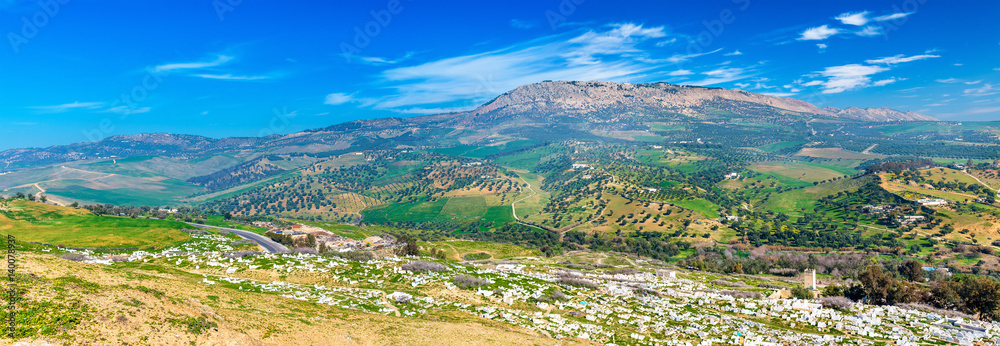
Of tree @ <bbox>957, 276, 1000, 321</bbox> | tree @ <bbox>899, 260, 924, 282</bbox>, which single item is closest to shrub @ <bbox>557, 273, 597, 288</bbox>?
tree @ <bbox>957, 276, 1000, 321</bbox>

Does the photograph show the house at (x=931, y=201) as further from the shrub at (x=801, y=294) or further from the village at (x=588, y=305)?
the village at (x=588, y=305)

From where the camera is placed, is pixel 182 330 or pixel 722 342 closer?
pixel 182 330

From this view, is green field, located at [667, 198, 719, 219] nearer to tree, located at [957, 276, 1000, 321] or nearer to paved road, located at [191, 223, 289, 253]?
tree, located at [957, 276, 1000, 321]

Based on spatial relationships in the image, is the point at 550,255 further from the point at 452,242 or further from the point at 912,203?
the point at 912,203

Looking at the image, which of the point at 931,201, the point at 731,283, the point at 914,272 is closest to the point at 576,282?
the point at 731,283

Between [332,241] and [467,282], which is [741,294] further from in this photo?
[332,241]

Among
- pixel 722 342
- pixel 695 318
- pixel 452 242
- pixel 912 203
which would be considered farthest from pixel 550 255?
pixel 912 203
